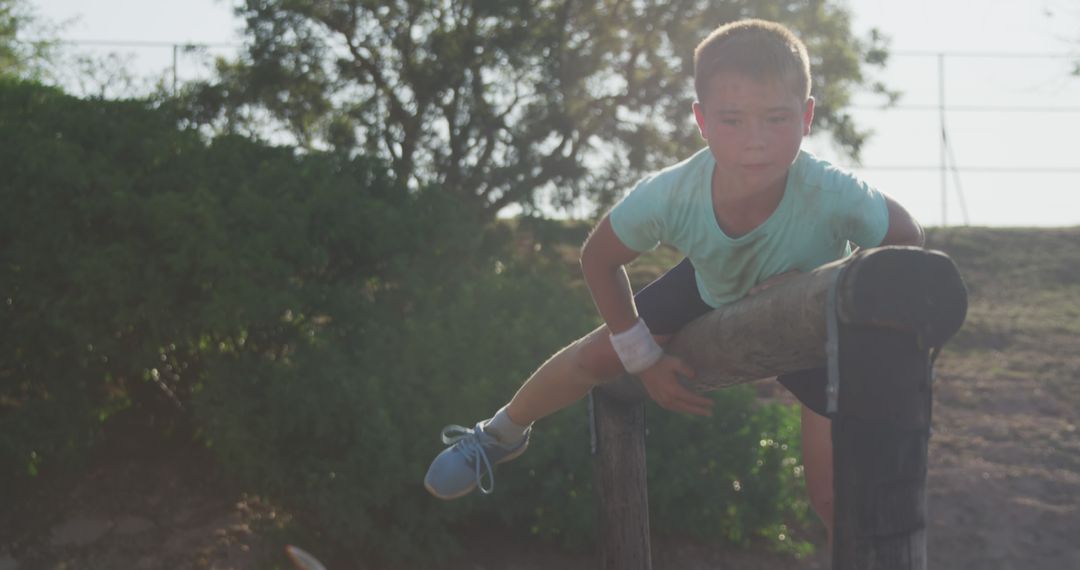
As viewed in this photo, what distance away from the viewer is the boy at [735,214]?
269 cm

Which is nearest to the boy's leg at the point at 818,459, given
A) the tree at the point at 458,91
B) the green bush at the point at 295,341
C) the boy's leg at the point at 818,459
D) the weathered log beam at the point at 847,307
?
the boy's leg at the point at 818,459

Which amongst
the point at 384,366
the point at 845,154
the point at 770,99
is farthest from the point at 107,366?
the point at 845,154

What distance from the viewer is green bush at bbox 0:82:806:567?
17.6 ft

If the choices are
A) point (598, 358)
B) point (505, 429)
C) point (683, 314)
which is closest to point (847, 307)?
point (683, 314)

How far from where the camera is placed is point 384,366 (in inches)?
220

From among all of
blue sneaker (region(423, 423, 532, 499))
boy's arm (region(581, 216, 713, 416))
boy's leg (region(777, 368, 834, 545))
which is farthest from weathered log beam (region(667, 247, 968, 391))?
blue sneaker (region(423, 423, 532, 499))

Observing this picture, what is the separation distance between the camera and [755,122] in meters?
2.69

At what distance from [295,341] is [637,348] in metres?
3.03

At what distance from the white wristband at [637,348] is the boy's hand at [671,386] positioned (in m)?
0.02

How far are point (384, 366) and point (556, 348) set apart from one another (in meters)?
0.85

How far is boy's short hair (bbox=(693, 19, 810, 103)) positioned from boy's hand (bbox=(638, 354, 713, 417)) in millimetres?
583

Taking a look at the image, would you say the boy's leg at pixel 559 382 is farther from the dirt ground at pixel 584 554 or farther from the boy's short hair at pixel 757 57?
the dirt ground at pixel 584 554

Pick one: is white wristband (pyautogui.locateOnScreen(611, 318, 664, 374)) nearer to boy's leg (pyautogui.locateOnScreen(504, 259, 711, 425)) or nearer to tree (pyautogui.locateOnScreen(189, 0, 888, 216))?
boy's leg (pyautogui.locateOnScreen(504, 259, 711, 425))

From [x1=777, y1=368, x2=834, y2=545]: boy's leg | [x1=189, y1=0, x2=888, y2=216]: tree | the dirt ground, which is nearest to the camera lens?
[x1=777, y1=368, x2=834, y2=545]: boy's leg
